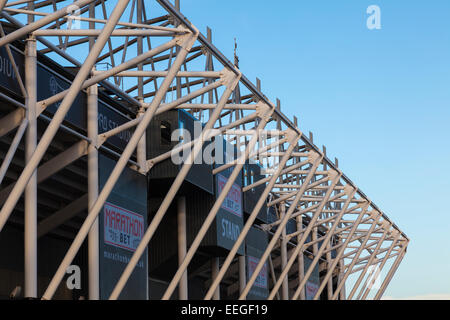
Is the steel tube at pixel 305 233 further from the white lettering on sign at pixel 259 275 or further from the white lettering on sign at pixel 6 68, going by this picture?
the white lettering on sign at pixel 6 68

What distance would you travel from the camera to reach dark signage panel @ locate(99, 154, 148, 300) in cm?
2609

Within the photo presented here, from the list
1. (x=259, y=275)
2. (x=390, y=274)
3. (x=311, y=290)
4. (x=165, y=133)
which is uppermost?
(x=390, y=274)

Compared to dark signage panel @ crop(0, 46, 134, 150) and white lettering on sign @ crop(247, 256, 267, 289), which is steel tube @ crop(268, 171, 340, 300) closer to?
white lettering on sign @ crop(247, 256, 267, 289)

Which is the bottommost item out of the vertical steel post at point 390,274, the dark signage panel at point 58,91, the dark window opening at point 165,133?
the dark signage panel at point 58,91

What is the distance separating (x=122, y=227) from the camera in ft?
90.4

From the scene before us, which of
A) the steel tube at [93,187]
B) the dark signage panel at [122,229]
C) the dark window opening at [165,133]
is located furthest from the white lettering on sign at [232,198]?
the steel tube at [93,187]

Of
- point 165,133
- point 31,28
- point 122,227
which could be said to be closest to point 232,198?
point 165,133

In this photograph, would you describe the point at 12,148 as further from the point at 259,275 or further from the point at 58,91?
the point at 259,275

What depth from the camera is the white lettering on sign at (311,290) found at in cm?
5522

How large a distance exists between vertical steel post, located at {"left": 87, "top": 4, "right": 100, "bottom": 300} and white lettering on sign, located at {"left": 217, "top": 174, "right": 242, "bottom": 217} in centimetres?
1007

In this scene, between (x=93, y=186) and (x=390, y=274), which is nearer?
(x=93, y=186)

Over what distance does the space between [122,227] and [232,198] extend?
10.0 meters

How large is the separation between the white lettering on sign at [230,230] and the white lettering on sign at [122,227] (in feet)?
21.9
